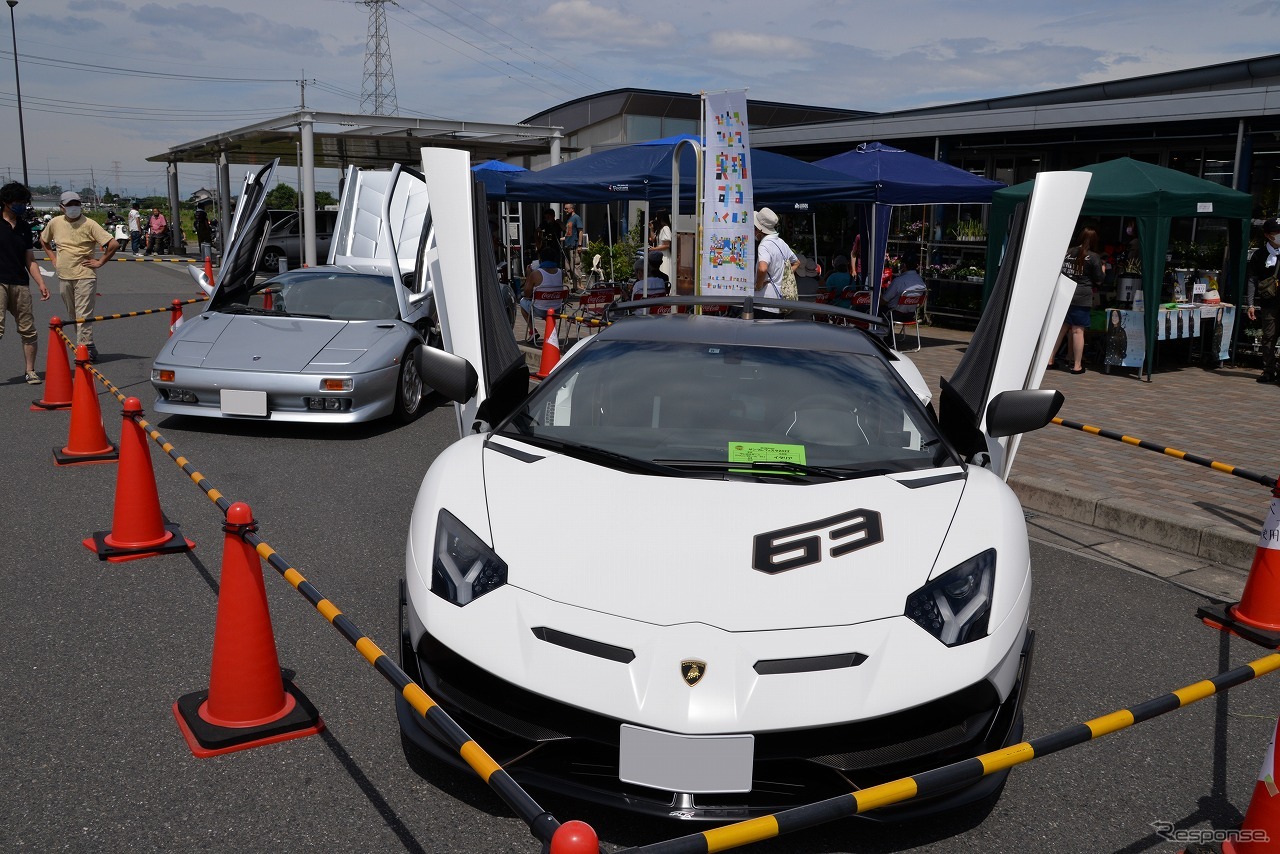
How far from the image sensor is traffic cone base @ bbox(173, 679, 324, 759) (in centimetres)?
334

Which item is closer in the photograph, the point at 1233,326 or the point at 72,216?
the point at 72,216

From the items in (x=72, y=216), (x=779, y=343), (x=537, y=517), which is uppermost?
(x=72, y=216)

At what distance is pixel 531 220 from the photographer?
3469 centimetres

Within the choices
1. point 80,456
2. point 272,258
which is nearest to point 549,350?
point 80,456

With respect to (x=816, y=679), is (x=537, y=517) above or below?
above

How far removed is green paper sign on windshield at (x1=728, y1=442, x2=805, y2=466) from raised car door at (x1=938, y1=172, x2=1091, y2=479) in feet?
3.60

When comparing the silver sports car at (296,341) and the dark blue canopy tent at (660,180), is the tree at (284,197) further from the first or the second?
the silver sports car at (296,341)

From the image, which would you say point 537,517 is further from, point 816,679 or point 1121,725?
point 1121,725

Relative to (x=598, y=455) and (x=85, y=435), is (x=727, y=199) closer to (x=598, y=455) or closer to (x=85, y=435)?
(x=85, y=435)

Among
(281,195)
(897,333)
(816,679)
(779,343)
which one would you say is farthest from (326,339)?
(281,195)

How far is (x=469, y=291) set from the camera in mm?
4863

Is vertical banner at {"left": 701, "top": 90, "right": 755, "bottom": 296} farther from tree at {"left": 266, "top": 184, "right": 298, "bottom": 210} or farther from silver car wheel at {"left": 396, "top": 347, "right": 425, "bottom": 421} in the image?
tree at {"left": 266, "top": 184, "right": 298, "bottom": 210}

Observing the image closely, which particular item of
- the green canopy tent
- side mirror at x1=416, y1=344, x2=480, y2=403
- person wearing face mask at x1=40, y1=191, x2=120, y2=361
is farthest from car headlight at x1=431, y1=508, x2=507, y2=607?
the green canopy tent

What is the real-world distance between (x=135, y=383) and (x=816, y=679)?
31.7ft
